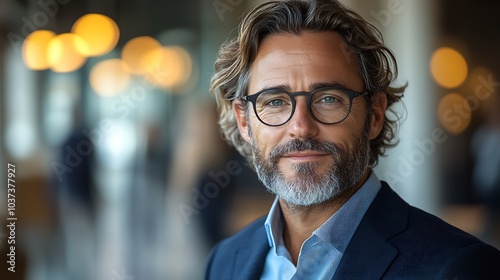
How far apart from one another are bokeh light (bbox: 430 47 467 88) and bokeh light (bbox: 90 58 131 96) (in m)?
2.30

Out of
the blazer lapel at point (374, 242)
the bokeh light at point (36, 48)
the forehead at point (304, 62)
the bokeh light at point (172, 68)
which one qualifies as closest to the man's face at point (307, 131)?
the forehead at point (304, 62)

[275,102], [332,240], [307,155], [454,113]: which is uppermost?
[275,102]

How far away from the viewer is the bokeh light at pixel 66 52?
16.4 ft

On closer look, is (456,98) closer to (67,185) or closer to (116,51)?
(116,51)

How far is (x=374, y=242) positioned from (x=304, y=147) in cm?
29

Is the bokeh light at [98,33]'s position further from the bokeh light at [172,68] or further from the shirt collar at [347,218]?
the shirt collar at [347,218]

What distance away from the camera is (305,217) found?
5.96ft

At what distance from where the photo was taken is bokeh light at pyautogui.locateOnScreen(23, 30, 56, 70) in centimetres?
491

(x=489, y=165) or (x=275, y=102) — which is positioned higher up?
(x=275, y=102)

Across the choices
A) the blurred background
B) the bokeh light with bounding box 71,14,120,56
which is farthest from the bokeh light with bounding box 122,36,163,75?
the bokeh light with bounding box 71,14,120,56

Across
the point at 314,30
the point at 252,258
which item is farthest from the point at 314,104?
the point at 252,258

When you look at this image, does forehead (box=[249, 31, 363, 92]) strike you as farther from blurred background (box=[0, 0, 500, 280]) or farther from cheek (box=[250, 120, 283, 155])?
blurred background (box=[0, 0, 500, 280])

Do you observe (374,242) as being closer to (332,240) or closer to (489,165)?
(332,240)

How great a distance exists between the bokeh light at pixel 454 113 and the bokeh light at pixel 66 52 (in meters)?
2.71
